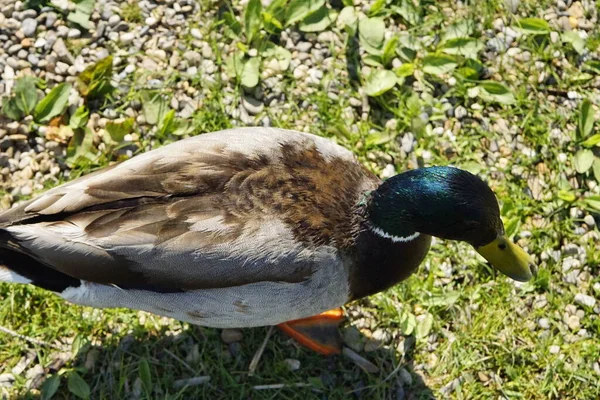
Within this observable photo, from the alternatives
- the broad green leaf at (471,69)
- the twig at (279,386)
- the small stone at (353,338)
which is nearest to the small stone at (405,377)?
the small stone at (353,338)

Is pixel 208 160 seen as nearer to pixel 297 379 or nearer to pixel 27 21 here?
pixel 297 379

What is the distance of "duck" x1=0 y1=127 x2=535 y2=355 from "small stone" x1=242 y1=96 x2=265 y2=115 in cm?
99

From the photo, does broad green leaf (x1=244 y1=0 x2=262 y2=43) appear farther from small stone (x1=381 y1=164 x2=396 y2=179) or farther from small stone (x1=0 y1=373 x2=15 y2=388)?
small stone (x1=0 y1=373 x2=15 y2=388)

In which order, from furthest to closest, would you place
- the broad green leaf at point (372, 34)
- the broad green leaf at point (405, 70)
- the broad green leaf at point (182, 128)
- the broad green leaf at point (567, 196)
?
the broad green leaf at point (372, 34)
the broad green leaf at point (405, 70)
the broad green leaf at point (182, 128)
the broad green leaf at point (567, 196)

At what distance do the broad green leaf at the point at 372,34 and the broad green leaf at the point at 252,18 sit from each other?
58cm

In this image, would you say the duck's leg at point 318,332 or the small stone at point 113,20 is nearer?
the duck's leg at point 318,332

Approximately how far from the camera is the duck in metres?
3.20

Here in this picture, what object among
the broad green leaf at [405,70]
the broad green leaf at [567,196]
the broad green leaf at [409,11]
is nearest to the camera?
the broad green leaf at [567,196]

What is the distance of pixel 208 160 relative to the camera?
343cm

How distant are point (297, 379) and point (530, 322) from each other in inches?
48.1

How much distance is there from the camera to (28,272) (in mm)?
3463

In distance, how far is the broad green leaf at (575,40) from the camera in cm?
477

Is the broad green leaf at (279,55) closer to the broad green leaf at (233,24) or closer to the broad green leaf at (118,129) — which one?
the broad green leaf at (233,24)

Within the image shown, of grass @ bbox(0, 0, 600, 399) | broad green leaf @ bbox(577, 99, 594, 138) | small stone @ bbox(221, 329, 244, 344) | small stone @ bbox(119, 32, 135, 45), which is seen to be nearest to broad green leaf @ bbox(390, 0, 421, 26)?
grass @ bbox(0, 0, 600, 399)
